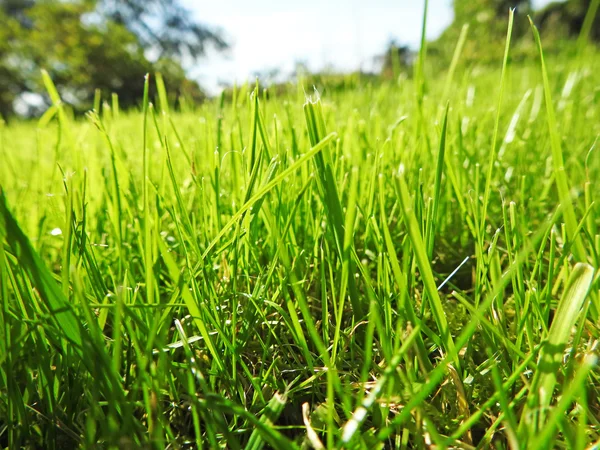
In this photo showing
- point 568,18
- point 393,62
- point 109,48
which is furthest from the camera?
point 568,18

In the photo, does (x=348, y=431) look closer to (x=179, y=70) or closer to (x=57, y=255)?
(x=57, y=255)

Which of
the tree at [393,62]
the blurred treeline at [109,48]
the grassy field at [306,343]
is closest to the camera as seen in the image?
the grassy field at [306,343]

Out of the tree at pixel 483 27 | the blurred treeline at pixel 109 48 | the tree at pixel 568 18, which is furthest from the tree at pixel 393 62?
the tree at pixel 568 18

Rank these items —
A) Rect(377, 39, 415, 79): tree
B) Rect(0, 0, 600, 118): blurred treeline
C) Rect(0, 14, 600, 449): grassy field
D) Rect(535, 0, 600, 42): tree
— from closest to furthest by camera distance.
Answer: Rect(0, 14, 600, 449): grassy field → Rect(377, 39, 415, 79): tree → Rect(0, 0, 600, 118): blurred treeline → Rect(535, 0, 600, 42): tree

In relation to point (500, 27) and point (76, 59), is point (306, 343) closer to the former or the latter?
point (76, 59)

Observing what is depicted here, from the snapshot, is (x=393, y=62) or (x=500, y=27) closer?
(x=393, y=62)

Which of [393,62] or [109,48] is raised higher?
[109,48]

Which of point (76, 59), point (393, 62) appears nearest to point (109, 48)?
point (76, 59)

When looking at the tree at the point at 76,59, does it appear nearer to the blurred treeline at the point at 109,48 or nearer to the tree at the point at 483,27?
the blurred treeline at the point at 109,48

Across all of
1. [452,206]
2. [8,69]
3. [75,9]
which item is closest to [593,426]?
[452,206]

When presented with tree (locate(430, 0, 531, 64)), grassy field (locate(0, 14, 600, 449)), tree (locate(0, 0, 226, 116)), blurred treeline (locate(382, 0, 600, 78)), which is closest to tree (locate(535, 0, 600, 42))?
blurred treeline (locate(382, 0, 600, 78))

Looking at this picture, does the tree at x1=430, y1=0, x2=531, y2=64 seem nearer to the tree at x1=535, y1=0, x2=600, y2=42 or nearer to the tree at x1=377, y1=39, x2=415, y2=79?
the tree at x1=535, y1=0, x2=600, y2=42
